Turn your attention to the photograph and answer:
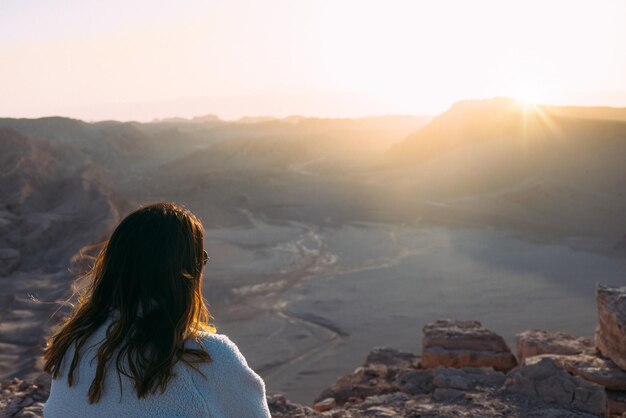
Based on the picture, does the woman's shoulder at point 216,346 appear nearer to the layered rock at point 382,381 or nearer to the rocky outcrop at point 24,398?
the rocky outcrop at point 24,398

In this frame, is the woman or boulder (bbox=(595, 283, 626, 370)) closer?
the woman

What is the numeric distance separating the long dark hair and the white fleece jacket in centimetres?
2

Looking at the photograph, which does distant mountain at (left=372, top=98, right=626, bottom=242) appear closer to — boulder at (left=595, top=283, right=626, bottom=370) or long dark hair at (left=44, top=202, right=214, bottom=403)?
boulder at (left=595, top=283, right=626, bottom=370)

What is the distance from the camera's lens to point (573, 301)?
1262cm

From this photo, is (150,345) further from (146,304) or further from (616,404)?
(616,404)

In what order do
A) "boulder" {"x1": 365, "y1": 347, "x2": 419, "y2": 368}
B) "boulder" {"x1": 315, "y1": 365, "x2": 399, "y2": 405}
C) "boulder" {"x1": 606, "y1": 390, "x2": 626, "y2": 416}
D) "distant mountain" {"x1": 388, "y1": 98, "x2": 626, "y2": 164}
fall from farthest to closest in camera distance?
"distant mountain" {"x1": 388, "y1": 98, "x2": 626, "y2": 164} < "boulder" {"x1": 365, "y1": 347, "x2": 419, "y2": 368} < "boulder" {"x1": 315, "y1": 365, "x2": 399, "y2": 405} < "boulder" {"x1": 606, "y1": 390, "x2": 626, "y2": 416}

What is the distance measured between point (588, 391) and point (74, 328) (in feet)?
14.9

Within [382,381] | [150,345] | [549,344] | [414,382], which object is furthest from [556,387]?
[150,345]

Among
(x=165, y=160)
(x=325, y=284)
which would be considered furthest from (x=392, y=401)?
(x=165, y=160)

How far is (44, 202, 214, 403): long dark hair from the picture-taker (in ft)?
5.28

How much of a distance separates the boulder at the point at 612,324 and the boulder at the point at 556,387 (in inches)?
28.0

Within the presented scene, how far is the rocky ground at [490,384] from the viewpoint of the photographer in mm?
5027

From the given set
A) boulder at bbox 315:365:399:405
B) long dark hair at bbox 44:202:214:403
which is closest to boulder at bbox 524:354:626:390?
boulder at bbox 315:365:399:405

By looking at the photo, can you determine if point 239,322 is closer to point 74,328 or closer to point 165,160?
point 74,328
